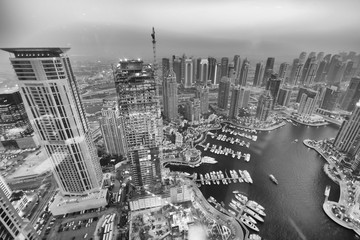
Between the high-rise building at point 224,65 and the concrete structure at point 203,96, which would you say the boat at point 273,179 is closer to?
the concrete structure at point 203,96

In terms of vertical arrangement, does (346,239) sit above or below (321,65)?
below

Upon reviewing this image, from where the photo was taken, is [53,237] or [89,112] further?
[89,112]

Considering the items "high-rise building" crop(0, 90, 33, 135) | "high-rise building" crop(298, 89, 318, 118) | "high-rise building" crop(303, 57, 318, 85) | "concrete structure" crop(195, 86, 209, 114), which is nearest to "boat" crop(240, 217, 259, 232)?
"concrete structure" crop(195, 86, 209, 114)

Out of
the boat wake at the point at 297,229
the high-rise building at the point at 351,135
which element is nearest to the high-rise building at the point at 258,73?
the high-rise building at the point at 351,135

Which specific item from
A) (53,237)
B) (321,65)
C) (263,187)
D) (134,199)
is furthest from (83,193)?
(321,65)

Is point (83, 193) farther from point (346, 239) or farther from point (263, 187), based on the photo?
point (346, 239)

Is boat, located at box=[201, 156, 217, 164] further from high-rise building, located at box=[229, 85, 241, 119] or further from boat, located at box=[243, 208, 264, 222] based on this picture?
high-rise building, located at box=[229, 85, 241, 119]

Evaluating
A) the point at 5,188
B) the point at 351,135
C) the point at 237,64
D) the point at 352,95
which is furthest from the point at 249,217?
the point at 237,64

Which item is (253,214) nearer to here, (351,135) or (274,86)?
(351,135)
